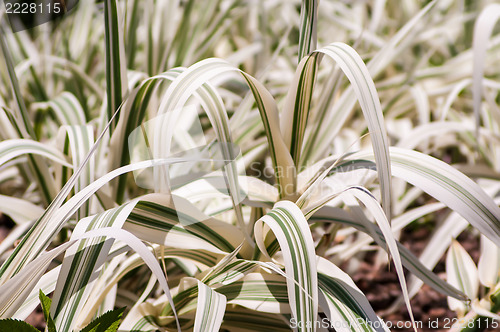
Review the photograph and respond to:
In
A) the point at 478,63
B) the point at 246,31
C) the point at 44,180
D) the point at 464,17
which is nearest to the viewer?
the point at 478,63

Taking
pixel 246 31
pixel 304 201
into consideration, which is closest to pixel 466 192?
pixel 304 201

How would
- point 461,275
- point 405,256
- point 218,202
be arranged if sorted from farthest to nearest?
point 218,202 < point 461,275 < point 405,256

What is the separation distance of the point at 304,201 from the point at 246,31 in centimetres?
122

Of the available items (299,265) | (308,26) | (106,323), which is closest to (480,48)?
(308,26)

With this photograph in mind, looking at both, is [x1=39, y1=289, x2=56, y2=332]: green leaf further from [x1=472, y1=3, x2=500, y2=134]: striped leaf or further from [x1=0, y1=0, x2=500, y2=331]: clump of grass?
[x1=472, y1=3, x2=500, y2=134]: striped leaf

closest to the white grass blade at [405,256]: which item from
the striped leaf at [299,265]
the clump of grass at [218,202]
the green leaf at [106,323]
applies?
the clump of grass at [218,202]

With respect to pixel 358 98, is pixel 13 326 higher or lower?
lower

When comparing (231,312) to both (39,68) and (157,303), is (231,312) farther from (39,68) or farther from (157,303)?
(39,68)

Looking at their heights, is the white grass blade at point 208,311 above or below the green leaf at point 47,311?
above

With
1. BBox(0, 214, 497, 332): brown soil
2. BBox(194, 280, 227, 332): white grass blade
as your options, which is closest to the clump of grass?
BBox(194, 280, 227, 332): white grass blade

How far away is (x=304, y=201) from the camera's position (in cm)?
64

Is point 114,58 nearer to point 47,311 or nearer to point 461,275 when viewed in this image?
point 47,311

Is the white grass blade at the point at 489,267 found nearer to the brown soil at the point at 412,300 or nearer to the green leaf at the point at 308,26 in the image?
the brown soil at the point at 412,300

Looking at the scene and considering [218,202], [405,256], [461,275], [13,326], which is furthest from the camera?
[218,202]
